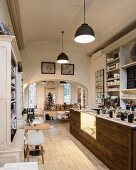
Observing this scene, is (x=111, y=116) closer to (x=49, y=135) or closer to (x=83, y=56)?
(x=49, y=135)

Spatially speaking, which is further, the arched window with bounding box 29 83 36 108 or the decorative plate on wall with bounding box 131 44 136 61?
the arched window with bounding box 29 83 36 108

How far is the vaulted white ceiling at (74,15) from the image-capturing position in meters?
5.41

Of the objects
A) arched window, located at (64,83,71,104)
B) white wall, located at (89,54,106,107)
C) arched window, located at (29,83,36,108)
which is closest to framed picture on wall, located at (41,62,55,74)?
white wall, located at (89,54,106,107)

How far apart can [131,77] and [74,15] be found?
2754 mm

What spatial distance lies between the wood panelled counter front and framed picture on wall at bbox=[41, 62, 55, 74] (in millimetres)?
4978

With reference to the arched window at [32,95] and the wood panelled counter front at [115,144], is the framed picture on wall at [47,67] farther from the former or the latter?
the arched window at [32,95]

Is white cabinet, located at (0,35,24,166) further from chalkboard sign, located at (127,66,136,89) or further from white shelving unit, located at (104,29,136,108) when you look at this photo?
chalkboard sign, located at (127,66,136,89)

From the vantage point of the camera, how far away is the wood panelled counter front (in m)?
3.45

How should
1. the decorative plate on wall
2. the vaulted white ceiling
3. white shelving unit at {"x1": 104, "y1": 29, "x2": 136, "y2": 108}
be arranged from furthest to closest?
A: 1. white shelving unit at {"x1": 104, "y1": 29, "x2": 136, "y2": 108}
2. the decorative plate on wall
3. the vaulted white ceiling

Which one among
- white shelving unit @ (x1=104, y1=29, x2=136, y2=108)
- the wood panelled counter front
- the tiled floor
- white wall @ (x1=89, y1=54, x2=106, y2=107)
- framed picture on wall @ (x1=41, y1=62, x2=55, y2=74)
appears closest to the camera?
the wood panelled counter front

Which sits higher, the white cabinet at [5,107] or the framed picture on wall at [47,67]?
the framed picture on wall at [47,67]

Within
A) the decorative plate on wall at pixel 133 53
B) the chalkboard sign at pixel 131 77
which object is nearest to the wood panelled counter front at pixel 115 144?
the chalkboard sign at pixel 131 77

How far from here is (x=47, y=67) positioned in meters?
9.95

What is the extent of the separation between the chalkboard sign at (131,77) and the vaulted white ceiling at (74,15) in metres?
1.40
